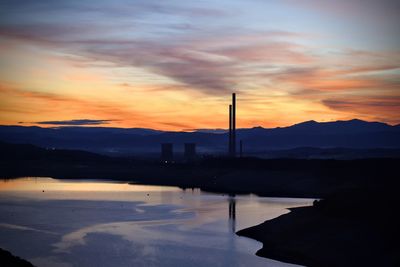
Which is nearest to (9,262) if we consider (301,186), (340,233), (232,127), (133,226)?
(340,233)

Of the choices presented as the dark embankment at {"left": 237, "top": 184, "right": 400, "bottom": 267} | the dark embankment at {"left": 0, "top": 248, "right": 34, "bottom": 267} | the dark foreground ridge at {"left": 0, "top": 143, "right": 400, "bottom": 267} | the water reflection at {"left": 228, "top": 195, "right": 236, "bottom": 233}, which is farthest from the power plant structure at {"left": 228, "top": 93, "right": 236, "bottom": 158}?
the dark embankment at {"left": 0, "top": 248, "right": 34, "bottom": 267}

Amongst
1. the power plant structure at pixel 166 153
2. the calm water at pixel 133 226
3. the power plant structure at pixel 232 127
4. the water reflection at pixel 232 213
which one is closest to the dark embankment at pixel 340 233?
the calm water at pixel 133 226

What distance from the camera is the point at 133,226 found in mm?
48438

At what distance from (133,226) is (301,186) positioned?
40.8m

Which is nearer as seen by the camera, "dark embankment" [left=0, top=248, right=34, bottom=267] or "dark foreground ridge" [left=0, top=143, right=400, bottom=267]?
"dark embankment" [left=0, top=248, right=34, bottom=267]

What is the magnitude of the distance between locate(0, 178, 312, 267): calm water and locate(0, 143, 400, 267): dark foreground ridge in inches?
118

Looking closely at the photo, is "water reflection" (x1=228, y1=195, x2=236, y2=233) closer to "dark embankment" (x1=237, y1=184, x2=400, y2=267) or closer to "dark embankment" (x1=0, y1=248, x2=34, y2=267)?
"dark embankment" (x1=237, y1=184, x2=400, y2=267)

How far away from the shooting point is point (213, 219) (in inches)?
2058

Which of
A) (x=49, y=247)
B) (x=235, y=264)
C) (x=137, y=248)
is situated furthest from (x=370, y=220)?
(x=49, y=247)

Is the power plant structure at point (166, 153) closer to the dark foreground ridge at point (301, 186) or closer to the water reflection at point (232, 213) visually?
the dark foreground ridge at point (301, 186)

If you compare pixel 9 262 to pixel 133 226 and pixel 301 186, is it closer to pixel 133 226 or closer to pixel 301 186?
pixel 133 226

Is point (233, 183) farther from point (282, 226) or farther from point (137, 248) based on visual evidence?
point (137, 248)

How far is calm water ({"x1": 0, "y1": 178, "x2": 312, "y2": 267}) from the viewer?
35875 mm

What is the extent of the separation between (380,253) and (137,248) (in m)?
15.1
